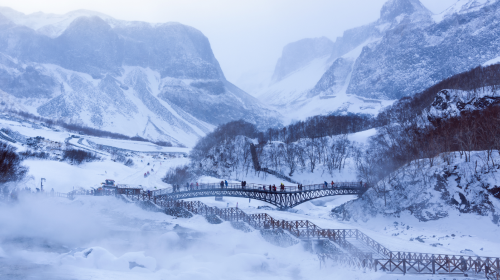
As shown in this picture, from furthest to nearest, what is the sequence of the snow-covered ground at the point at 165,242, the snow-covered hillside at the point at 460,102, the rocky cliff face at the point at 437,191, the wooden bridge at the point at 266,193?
1. the snow-covered hillside at the point at 460,102
2. the wooden bridge at the point at 266,193
3. the rocky cliff face at the point at 437,191
4. the snow-covered ground at the point at 165,242

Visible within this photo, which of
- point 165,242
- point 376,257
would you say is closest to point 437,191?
point 376,257

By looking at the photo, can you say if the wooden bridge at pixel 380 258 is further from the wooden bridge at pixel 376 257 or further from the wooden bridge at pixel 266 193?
the wooden bridge at pixel 266 193

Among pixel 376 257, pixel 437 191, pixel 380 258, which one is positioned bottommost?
pixel 376 257

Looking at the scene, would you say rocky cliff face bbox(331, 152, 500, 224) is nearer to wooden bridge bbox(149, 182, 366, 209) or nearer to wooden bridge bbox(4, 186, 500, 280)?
wooden bridge bbox(149, 182, 366, 209)

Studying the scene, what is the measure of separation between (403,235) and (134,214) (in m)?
36.1

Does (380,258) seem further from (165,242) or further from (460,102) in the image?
(460,102)

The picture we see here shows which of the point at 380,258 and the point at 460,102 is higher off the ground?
the point at 460,102

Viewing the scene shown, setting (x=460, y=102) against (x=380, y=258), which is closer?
(x=380, y=258)

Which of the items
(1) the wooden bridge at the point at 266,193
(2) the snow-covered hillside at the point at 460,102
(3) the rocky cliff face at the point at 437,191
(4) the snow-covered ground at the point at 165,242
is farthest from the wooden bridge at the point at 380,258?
(2) the snow-covered hillside at the point at 460,102

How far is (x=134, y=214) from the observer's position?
50.7 metres

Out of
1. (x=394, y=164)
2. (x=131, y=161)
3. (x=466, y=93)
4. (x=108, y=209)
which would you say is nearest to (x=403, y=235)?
(x=394, y=164)

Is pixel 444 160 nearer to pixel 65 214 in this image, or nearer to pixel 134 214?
pixel 134 214

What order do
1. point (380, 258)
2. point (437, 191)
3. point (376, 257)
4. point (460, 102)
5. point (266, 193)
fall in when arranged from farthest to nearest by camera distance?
point (460, 102) → point (266, 193) → point (437, 191) → point (376, 257) → point (380, 258)

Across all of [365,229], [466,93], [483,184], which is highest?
[466,93]
